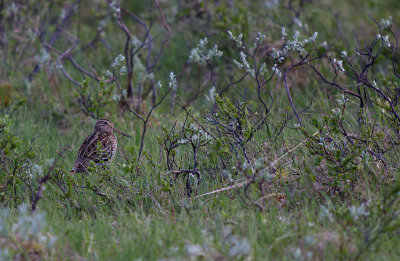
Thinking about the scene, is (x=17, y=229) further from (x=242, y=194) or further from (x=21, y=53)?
(x=21, y=53)

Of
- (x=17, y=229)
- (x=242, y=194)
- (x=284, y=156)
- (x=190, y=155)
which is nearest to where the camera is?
(x=17, y=229)

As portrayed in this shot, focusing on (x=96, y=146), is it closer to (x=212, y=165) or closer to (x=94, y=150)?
(x=94, y=150)

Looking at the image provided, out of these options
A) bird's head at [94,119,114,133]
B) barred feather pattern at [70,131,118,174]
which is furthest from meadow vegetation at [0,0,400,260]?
bird's head at [94,119,114,133]

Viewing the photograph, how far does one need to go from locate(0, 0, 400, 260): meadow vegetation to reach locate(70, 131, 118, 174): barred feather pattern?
0.39 ft

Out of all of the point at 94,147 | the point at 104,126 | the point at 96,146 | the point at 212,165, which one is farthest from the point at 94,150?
the point at 212,165

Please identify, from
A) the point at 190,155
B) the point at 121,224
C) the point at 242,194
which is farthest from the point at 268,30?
the point at 121,224

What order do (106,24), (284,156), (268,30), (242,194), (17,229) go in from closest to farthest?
(17,229) → (242,194) → (284,156) → (268,30) → (106,24)

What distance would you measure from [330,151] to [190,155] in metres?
1.70

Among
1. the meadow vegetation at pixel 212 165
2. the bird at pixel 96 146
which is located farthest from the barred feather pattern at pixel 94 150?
the meadow vegetation at pixel 212 165

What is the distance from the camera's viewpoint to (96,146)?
6238 mm

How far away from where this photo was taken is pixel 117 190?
18.6ft

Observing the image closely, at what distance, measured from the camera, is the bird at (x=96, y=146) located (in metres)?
6.31

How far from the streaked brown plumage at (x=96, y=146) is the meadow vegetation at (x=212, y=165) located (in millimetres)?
131

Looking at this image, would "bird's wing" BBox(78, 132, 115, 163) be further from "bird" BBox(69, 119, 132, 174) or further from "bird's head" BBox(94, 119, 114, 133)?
"bird's head" BBox(94, 119, 114, 133)
